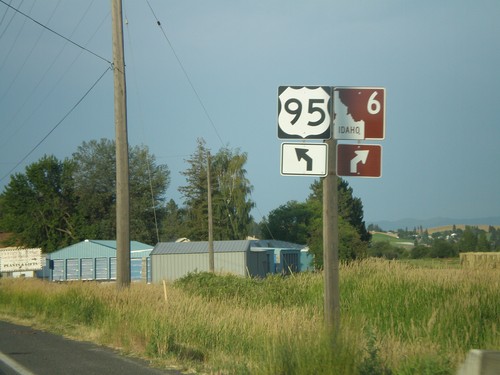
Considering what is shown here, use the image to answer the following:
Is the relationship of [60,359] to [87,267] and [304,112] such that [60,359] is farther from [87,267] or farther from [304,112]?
[87,267]

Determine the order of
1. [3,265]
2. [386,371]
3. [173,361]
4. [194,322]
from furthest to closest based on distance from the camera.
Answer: [3,265], [194,322], [173,361], [386,371]

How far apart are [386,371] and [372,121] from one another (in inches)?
128

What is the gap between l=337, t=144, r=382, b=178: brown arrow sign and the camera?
905 cm

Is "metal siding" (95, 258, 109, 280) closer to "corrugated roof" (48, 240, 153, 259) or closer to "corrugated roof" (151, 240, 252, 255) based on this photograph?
"corrugated roof" (48, 240, 153, 259)

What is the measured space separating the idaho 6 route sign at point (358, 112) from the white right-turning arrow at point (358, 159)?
0.20 m

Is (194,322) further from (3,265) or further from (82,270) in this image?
(82,270)

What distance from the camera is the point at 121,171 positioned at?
64.7 feet

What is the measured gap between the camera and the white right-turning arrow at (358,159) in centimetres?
912

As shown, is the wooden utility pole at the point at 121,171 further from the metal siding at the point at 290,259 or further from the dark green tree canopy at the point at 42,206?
the dark green tree canopy at the point at 42,206

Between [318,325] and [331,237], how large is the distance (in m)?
1.18

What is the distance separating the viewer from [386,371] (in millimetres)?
7688

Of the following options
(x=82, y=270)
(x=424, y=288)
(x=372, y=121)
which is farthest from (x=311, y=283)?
(x=82, y=270)

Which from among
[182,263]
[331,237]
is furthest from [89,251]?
[331,237]

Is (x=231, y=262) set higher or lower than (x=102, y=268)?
higher
